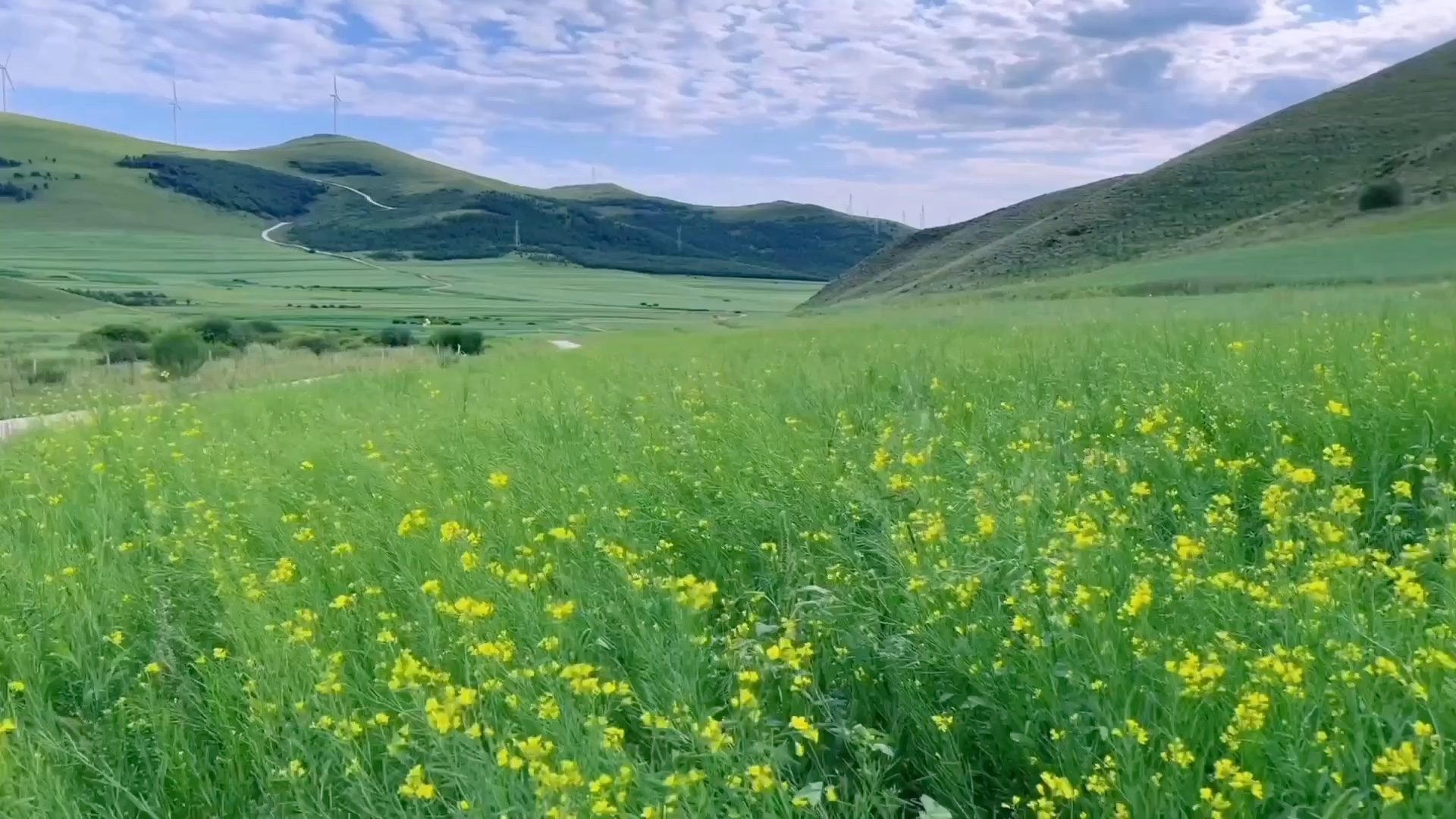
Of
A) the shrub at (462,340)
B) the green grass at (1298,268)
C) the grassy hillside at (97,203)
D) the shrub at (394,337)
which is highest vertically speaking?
the grassy hillside at (97,203)

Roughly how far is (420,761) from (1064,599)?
174 cm

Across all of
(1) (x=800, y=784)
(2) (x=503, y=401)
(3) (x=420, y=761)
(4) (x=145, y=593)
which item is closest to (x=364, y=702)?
(3) (x=420, y=761)

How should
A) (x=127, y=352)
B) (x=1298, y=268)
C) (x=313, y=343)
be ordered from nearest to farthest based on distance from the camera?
(x=127, y=352) → (x=1298, y=268) → (x=313, y=343)

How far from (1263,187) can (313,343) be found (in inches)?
2617

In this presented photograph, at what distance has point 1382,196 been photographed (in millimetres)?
54062

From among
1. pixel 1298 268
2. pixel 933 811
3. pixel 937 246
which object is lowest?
pixel 933 811

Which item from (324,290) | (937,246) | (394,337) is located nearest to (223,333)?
(394,337)

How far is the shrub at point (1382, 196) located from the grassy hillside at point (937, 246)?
38326 mm

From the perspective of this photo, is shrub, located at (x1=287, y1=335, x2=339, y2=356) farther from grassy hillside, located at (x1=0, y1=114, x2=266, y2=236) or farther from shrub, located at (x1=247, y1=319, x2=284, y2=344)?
grassy hillside, located at (x1=0, y1=114, x2=266, y2=236)

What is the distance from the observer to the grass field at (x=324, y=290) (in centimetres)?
6350

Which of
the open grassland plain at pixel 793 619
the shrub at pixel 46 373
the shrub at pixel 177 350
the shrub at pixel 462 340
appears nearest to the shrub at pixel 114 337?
the shrub at pixel 177 350

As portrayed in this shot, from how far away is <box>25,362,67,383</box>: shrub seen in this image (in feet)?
79.5

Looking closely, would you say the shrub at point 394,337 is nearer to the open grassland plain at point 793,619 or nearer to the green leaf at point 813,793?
the open grassland plain at point 793,619

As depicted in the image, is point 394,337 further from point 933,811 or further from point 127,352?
point 933,811
